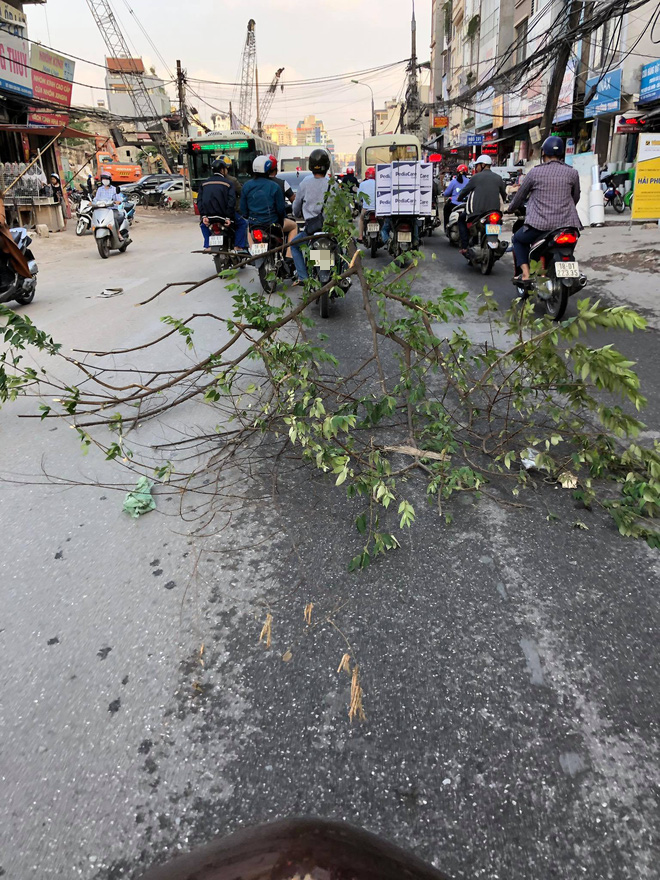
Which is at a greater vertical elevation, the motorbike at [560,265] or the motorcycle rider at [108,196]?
the motorcycle rider at [108,196]

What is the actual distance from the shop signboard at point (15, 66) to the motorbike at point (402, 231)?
17.1m

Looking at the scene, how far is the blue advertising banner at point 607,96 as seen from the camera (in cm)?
2116

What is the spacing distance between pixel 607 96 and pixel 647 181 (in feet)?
40.1

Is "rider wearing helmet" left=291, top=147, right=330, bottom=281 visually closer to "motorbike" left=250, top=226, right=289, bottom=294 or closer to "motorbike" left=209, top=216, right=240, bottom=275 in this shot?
"motorbike" left=250, top=226, right=289, bottom=294

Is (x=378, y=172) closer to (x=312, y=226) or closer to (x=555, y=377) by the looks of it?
(x=312, y=226)

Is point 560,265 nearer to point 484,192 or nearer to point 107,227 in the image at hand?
point 484,192

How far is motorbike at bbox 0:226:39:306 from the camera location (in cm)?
815

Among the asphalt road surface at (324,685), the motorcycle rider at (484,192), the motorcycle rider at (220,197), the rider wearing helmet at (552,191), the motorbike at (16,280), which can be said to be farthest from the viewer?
the motorcycle rider at (220,197)

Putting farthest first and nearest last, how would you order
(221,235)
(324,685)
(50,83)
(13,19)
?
1. (13,19)
2. (50,83)
3. (221,235)
4. (324,685)

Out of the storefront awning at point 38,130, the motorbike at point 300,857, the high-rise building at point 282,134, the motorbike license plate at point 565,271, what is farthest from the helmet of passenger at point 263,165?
the high-rise building at point 282,134

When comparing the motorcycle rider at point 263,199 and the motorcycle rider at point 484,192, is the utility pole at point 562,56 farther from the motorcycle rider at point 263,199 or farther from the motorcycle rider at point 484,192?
the motorcycle rider at point 263,199

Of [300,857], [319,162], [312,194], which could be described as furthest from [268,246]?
[300,857]

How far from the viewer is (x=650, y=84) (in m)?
19.9

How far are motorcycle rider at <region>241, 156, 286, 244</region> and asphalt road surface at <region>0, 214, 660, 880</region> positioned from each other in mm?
6112
